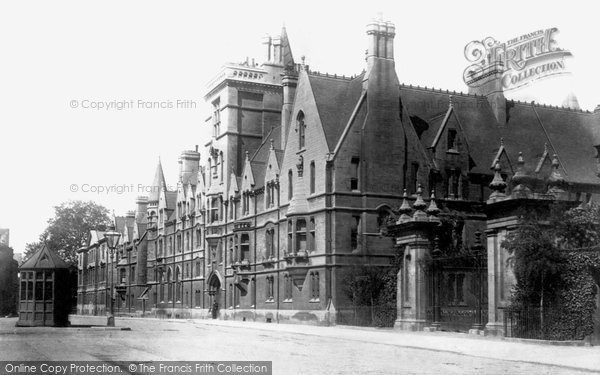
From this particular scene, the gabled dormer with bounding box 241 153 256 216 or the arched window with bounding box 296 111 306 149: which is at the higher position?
the arched window with bounding box 296 111 306 149

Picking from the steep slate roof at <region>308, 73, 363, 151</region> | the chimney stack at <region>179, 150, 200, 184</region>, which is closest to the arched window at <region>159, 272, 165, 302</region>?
the chimney stack at <region>179, 150, 200, 184</region>

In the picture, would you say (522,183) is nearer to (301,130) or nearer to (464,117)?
(301,130)

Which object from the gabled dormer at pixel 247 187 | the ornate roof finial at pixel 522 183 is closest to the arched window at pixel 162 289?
the gabled dormer at pixel 247 187

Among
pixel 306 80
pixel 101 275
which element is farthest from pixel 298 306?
pixel 101 275

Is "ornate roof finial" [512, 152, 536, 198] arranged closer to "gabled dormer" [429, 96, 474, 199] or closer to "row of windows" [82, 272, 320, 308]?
"row of windows" [82, 272, 320, 308]

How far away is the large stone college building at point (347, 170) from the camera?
46.9 metres

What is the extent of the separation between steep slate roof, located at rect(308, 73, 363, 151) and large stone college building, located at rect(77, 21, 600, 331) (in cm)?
9

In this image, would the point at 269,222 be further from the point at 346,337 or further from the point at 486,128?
the point at 346,337

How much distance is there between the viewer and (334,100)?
49.5 meters

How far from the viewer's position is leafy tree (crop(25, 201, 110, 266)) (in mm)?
117125

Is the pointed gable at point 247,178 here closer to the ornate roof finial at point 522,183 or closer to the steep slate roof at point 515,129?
the steep slate roof at point 515,129

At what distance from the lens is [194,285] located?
72188 millimetres

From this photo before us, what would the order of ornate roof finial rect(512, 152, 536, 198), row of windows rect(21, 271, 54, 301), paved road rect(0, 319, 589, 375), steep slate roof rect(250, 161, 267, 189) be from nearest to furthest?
1. paved road rect(0, 319, 589, 375)
2. ornate roof finial rect(512, 152, 536, 198)
3. row of windows rect(21, 271, 54, 301)
4. steep slate roof rect(250, 161, 267, 189)

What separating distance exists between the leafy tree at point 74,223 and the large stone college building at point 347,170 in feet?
185
